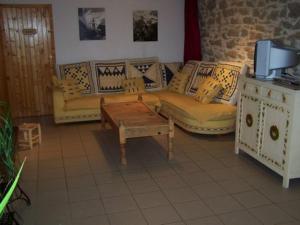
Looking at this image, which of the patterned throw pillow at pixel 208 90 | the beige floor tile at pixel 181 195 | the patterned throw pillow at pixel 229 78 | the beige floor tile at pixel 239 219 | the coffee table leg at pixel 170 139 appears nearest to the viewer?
the beige floor tile at pixel 239 219

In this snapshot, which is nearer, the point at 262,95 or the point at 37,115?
the point at 262,95

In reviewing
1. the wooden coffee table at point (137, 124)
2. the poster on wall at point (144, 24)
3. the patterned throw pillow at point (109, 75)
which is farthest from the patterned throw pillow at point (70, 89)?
the poster on wall at point (144, 24)

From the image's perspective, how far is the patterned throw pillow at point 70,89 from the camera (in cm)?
566

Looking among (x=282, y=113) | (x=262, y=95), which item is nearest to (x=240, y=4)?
(x=262, y=95)

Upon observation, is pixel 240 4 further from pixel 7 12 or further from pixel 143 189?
pixel 7 12

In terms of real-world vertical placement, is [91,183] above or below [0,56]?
below

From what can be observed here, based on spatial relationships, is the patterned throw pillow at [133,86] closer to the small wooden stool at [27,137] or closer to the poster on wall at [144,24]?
the poster on wall at [144,24]

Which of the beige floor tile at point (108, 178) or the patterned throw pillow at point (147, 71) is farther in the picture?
the patterned throw pillow at point (147, 71)

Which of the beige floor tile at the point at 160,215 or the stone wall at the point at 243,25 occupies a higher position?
the stone wall at the point at 243,25

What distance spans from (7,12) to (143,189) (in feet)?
13.5

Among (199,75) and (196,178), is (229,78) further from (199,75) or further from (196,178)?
(196,178)

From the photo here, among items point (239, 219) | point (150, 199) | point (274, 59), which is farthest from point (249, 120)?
point (150, 199)

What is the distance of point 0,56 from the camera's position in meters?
5.74

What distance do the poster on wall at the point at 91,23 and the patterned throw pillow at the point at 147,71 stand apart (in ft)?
2.54
